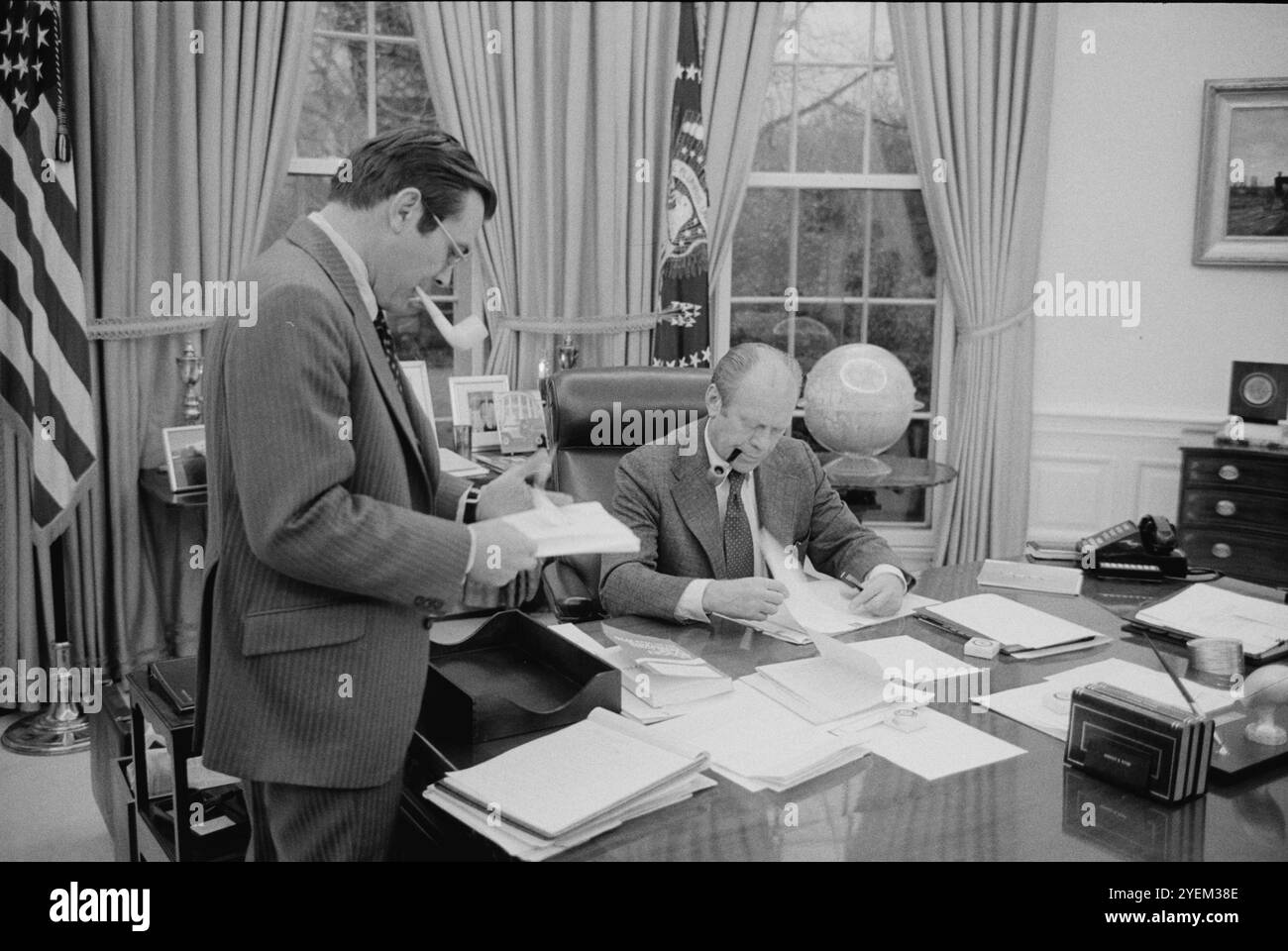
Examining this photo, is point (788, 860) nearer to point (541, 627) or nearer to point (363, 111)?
point (541, 627)

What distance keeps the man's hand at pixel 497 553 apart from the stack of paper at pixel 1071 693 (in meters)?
0.81

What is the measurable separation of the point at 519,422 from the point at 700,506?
169 cm

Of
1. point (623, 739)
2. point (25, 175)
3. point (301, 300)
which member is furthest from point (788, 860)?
point (25, 175)

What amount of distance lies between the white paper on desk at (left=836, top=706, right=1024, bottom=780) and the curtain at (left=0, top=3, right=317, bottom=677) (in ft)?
9.35

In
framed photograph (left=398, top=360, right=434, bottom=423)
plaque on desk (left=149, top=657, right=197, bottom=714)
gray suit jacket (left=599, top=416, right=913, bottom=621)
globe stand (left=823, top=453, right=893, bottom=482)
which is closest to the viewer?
plaque on desk (left=149, top=657, right=197, bottom=714)

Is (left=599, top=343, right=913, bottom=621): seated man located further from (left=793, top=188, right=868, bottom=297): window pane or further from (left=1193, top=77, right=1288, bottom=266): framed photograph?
(left=1193, top=77, right=1288, bottom=266): framed photograph

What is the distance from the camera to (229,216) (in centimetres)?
369

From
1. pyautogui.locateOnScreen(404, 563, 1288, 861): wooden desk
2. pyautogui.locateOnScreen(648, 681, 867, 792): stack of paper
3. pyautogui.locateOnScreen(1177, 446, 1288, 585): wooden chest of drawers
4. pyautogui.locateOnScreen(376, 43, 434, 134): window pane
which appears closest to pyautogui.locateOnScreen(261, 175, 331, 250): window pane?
pyautogui.locateOnScreen(376, 43, 434, 134): window pane

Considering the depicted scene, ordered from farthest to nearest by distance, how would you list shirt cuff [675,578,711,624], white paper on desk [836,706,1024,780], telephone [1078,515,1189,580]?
telephone [1078,515,1189,580], shirt cuff [675,578,711,624], white paper on desk [836,706,1024,780]

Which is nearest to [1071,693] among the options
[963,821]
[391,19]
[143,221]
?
[963,821]

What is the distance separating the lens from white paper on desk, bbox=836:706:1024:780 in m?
1.56

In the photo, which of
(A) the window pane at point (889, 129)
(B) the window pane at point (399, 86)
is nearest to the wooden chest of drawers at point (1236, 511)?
(A) the window pane at point (889, 129)

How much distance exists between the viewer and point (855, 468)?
12.2ft

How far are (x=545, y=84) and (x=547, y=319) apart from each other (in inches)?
32.9
